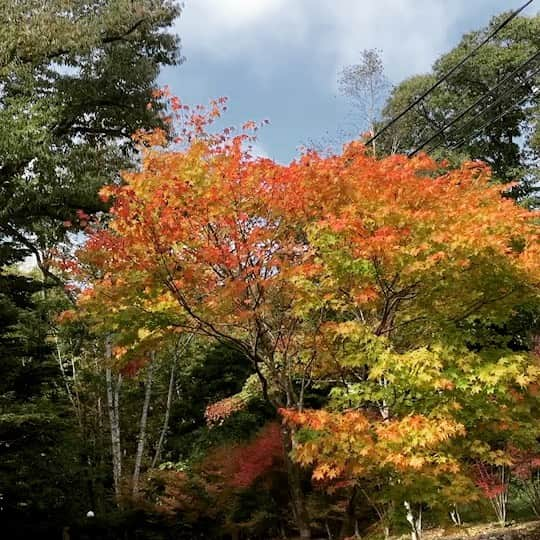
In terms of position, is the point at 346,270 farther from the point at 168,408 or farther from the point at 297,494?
the point at 168,408

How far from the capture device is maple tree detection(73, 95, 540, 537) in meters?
6.13

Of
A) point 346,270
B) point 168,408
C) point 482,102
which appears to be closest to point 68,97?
point 346,270

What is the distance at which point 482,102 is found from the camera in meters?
20.4

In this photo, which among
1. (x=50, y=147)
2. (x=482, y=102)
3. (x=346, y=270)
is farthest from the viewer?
(x=482, y=102)

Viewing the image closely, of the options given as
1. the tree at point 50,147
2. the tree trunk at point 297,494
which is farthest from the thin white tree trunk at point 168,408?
the tree trunk at point 297,494

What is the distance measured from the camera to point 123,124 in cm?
1307

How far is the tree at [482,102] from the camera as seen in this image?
63.7 ft

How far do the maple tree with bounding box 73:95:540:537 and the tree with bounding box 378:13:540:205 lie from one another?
1275cm

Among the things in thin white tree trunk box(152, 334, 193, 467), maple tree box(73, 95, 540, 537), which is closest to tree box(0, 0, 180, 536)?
thin white tree trunk box(152, 334, 193, 467)

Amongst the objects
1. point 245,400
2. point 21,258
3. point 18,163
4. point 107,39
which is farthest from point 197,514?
point 107,39

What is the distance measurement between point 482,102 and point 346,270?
16.4 meters

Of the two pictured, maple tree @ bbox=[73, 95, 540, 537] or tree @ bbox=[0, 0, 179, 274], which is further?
tree @ bbox=[0, 0, 179, 274]

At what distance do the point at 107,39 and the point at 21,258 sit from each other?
18.3 ft

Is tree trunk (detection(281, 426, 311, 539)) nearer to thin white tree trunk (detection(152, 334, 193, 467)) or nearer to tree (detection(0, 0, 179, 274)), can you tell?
tree (detection(0, 0, 179, 274))
